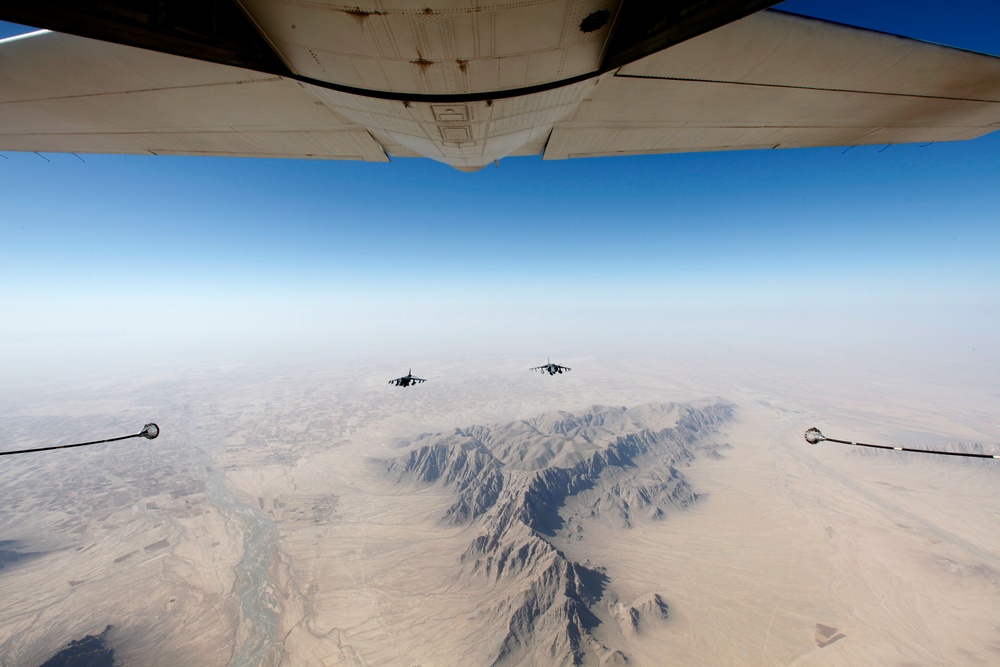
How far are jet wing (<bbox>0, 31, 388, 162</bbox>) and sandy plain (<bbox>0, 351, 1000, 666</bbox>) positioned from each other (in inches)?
2150

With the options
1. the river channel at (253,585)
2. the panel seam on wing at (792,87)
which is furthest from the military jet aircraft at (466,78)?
the river channel at (253,585)

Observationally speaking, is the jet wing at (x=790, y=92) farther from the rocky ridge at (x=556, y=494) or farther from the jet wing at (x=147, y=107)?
the rocky ridge at (x=556, y=494)

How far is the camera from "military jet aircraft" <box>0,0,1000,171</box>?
2.23 m

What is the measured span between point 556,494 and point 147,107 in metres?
84.7

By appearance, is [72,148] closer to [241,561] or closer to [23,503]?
[241,561]

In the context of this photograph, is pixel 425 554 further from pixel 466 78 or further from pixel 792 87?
Answer: pixel 792 87

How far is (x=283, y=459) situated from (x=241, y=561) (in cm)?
4173

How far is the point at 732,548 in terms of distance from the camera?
5866 centimetres

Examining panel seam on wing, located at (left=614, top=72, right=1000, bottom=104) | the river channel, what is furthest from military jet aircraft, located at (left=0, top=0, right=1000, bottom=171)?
the river channel

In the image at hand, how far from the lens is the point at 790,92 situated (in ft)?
11.6

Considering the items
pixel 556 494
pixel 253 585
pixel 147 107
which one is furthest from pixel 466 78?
pixel 556 494

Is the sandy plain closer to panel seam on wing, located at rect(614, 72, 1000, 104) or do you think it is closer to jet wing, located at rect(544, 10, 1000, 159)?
jet wing, located at rect(544, 10, 1000, 159)

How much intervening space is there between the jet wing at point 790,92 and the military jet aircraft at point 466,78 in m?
0.02

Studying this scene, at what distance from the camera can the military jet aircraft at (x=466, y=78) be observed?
2.23 m
